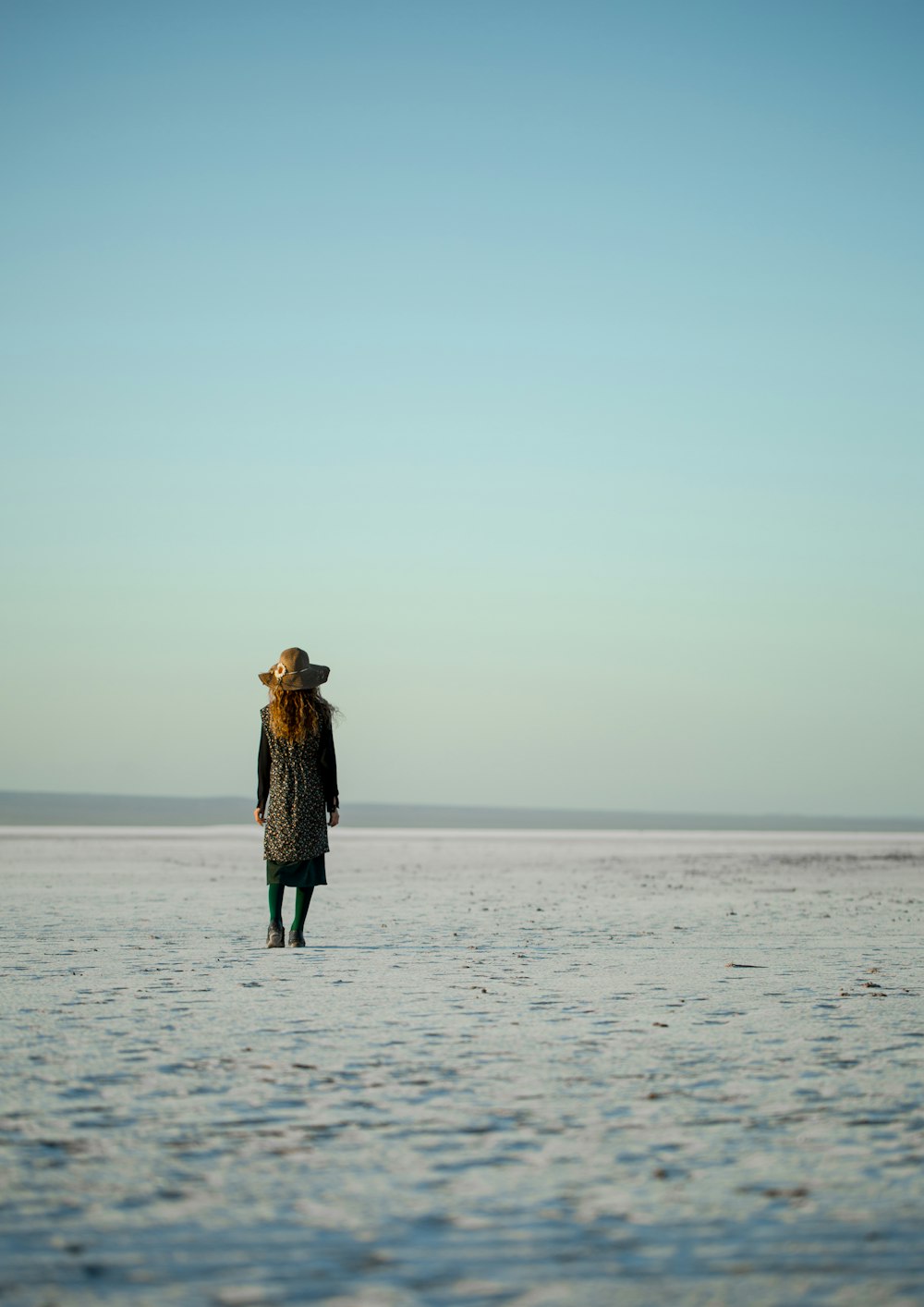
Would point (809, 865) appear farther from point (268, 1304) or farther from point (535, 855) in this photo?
point (268, 1304)

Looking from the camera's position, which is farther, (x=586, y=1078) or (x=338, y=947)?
(x=338, y=947)

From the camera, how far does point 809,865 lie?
24172 mm

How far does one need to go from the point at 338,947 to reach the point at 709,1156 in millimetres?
5991

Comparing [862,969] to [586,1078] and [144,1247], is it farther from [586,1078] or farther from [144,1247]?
[144,1247]

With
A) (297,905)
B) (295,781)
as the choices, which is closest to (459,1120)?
(297,905)

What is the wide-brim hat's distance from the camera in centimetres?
948

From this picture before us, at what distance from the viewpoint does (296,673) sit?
9.48m

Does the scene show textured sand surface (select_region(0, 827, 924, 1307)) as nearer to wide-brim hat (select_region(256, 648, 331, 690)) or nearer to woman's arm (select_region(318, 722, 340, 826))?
woman's arm (select_region(318, 722, 340, 826))

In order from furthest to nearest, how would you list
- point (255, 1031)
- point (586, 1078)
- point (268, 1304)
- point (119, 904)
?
1. point (119, 904)
2. point (255, 1031)
3. point (586, 1078)
4. point (268, 1304)

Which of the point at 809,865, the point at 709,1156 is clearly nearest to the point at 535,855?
the point at 809,865

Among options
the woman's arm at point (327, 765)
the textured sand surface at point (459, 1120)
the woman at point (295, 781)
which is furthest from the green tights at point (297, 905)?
the woman's arm at point (327, 765)

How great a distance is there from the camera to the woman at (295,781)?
9453 mm

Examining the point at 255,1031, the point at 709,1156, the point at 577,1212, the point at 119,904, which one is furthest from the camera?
the point at 119,904

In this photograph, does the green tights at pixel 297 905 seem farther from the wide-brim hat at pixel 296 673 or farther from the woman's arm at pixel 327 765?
the wide-brim hat at pixel 296 673
